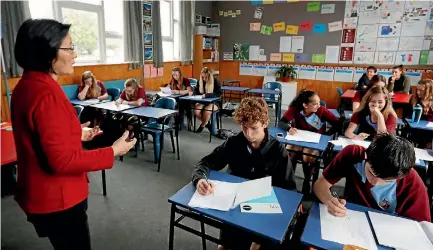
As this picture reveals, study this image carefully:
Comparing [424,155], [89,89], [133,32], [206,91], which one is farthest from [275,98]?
[424,155]

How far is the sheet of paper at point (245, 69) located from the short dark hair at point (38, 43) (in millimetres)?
7433

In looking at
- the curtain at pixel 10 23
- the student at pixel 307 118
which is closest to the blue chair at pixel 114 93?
the curtain at pixel 10 23

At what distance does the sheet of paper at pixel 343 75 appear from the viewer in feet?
22.7

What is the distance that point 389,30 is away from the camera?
6.34 m

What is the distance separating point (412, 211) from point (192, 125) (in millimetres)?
4481

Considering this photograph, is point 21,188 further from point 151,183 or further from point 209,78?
point 209,78

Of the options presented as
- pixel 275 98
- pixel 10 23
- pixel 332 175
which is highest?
pixel 10 23

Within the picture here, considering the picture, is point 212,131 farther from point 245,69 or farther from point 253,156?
point 245,69

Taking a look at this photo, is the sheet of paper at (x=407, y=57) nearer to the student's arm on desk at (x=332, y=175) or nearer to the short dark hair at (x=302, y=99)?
the short dark hair at (x=302, y=99)

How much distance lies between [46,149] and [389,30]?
7371 millimetres

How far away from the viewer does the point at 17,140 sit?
3.38 feet

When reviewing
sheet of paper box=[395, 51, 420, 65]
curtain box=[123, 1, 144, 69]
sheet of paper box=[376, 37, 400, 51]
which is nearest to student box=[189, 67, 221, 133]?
curtain box=[123, 1, 144, 69]

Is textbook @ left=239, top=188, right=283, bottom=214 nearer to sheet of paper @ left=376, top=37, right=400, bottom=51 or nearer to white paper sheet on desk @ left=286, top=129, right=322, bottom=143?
white paper sheet on desk @ left=286, top=129, right=322, bottom=143

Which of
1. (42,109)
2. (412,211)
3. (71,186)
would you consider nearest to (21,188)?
Answer: (71,186)
